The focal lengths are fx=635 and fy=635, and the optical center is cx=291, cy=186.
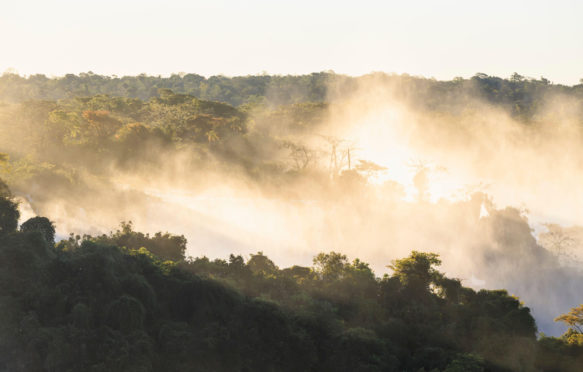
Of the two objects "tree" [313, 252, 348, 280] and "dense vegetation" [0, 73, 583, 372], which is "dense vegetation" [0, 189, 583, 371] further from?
"tree" [313, 252, 348, 280]

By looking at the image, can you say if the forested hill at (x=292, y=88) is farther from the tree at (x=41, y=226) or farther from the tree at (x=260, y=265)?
the tree at (x=41, y=226)

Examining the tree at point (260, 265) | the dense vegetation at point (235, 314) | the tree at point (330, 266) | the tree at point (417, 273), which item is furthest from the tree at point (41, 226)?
the tree at point (417, 273)

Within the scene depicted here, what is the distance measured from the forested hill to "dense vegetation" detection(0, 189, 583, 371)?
114832 mm

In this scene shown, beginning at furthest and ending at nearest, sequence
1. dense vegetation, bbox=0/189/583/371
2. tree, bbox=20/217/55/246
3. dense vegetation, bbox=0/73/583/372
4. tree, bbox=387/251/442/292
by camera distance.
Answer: tree, bbox=387/251/442/292
tree, bbox=20/217/55/246
dense vegetation, bbox=0/73/583/372
dense vegetation, bbox=0/189/583/371

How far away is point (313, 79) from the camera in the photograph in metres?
186

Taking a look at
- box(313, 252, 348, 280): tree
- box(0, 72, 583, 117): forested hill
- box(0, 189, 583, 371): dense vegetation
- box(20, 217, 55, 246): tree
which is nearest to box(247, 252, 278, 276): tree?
box(0, 189, 583, 371): dense vegetation

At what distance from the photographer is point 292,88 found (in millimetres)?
177000

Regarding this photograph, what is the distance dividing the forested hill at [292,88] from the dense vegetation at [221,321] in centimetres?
11483

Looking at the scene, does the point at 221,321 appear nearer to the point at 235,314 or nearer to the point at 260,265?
the point at 235,314

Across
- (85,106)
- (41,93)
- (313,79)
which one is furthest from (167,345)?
(313,79)

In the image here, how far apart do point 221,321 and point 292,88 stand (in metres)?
154

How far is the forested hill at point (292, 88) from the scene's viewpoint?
506 ft

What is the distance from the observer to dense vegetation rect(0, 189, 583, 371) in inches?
942

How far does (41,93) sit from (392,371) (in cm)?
15451
